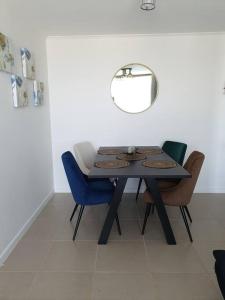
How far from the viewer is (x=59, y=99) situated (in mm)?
3400

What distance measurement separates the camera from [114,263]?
1.98 metres

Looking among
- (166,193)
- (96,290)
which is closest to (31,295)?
(96,290)

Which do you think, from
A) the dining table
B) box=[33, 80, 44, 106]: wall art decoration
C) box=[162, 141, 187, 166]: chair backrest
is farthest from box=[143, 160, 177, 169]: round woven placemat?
box=[33, 80, 44, 106]: wall art decoration

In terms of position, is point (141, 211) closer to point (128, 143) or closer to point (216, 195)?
point (128, 143)

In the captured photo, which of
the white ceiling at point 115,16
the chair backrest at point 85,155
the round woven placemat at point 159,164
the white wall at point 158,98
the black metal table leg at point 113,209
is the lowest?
the black metal table leg at point 113,209

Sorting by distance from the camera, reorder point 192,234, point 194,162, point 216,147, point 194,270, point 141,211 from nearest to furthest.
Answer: point 194,270 → point 194,162 → point 192,234 → point 141,211 → point 216,147

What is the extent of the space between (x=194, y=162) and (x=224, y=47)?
6.47 feet

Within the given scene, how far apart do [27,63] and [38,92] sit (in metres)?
0.41

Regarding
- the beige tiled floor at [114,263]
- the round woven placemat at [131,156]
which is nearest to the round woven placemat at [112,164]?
the round woven placemat at [131,156]

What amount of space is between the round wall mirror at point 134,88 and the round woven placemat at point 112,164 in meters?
1.18

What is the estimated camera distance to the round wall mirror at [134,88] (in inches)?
130

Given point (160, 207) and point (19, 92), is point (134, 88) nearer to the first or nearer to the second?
point (19, 92)

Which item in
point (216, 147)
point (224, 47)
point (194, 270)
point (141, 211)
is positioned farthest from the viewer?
point (216, 147)

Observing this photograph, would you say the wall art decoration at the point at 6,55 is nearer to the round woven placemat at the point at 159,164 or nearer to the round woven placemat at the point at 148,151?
the round woven placemat at the point at 159,164
